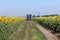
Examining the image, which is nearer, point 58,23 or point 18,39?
point 18,39

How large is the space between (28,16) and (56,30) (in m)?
73.1

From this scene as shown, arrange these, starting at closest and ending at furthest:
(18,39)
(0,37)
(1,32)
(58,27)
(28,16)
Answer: (0,37), (1,32), (18,39), (58,27), (28,16)

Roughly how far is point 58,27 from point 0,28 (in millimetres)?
12567

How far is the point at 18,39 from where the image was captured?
24078 millimetres

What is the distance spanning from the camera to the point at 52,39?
24.5m

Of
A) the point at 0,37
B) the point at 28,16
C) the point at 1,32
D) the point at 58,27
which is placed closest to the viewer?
the point at 0,37

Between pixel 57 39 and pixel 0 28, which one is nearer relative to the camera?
pixel 0 28

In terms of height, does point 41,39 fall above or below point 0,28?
below

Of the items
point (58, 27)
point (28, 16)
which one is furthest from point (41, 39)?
point (28, 16)

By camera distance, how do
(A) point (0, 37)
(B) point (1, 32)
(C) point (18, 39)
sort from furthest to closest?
(C) point (18, 39) < (B) point (1, 32) < (A) point (0, 37)

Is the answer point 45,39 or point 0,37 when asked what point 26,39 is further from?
point 0,37

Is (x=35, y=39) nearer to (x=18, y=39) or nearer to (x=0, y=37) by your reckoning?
(x=18, y=39)

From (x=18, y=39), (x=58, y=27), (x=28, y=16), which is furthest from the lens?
(x=28, y=16)

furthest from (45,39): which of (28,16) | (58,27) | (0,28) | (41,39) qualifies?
(28,16)
